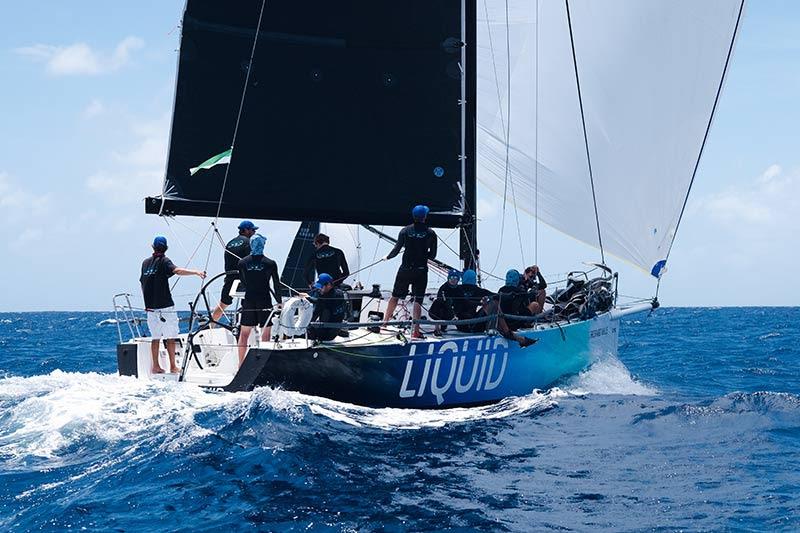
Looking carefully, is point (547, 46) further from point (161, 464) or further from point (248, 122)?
point (161, 464)

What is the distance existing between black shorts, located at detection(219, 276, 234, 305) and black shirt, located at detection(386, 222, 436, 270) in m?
2.05

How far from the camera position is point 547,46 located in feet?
45.6

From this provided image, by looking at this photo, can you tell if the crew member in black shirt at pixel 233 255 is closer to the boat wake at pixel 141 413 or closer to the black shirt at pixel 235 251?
the black shirt at pixel 235 251

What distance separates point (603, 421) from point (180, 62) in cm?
681

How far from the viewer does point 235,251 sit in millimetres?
10922

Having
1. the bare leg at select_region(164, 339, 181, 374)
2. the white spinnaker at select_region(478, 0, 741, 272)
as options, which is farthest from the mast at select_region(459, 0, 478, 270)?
the bare leg at select_region(164, 339, 181, 374)

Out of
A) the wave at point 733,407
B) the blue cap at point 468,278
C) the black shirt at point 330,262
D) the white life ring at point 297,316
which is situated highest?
the black shirt at point 330,262

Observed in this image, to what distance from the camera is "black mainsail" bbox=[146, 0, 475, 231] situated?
38.4 ft

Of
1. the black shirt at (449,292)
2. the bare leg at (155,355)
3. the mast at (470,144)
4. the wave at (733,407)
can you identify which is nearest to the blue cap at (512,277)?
the black shirt at (449,292)

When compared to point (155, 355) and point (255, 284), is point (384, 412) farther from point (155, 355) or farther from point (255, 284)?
point (155, 355)

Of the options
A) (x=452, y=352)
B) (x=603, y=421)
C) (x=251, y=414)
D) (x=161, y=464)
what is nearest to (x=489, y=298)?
(x=452, y=352)

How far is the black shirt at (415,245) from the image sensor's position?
10.2 metres

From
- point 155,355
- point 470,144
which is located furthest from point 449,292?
point 155,355

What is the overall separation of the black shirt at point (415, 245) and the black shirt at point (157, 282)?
2.45m
